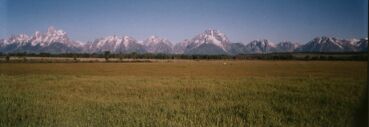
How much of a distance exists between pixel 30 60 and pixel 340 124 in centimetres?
4170

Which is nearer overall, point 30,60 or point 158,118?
point 158,118

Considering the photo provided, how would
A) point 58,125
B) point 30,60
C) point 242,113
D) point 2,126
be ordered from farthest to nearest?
point 30,60
point 242,113
point 58,125
point 2,126

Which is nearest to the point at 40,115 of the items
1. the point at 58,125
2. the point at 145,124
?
the point at 58,125

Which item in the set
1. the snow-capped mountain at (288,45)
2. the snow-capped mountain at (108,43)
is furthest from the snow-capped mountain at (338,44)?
the snow-capped mountain at (108,43)

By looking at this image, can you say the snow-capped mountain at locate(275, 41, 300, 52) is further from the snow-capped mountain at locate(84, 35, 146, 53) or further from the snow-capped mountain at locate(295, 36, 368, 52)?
the snow-capped mountain at locate(84, 35, 146, 53)

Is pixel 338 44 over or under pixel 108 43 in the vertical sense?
under

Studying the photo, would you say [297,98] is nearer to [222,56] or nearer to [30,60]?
[30,60]

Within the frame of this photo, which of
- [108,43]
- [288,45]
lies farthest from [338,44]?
[108,43]

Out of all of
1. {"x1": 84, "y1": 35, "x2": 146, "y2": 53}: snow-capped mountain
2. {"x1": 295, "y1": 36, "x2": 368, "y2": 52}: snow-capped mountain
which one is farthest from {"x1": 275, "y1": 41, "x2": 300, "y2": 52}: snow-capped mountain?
{"x1": 84, "y1": 35, "x2": 146, "y2": 53}: snow-capped mountain

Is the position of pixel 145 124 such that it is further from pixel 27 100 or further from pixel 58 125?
pixel 27 100

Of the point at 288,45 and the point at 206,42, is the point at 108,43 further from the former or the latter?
the point at 288,45

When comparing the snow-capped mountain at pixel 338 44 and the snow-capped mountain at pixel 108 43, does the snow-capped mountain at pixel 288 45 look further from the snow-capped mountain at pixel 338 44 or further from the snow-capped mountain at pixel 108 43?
the snow-capped mountain at pixel 108 43

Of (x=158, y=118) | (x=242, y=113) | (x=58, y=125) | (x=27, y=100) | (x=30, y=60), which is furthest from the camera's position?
(x=30, y=60)

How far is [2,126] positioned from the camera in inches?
200
